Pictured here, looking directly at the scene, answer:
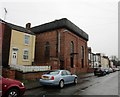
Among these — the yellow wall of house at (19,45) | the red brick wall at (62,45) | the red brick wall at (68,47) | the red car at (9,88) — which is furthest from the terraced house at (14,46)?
the red car at (9,88)

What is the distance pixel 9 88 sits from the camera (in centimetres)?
834

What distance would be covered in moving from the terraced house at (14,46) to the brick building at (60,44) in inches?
106

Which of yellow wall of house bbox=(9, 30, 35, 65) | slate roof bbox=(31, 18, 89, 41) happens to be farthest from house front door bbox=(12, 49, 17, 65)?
slate roof bbox=(31, 18, 89, 41)

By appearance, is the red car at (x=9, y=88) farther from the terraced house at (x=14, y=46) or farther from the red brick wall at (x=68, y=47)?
the red brick wall at (x=68, y=47)

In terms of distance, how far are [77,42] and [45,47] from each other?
7.68 m

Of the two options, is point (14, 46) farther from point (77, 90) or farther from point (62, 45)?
point (77, 90)

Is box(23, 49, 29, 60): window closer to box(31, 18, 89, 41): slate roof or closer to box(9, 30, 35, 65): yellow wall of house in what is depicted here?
box(9, 30, 35, 65): yellow wall of house

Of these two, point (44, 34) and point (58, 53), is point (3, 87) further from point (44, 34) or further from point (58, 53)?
point (44, 34)

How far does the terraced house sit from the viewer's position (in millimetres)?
26547

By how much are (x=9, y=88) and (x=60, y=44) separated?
78.2ft

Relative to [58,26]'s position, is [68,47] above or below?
below

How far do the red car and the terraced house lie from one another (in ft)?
58.9

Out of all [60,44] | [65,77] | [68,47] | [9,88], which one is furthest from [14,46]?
[9,88]

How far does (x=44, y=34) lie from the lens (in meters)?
35.3
